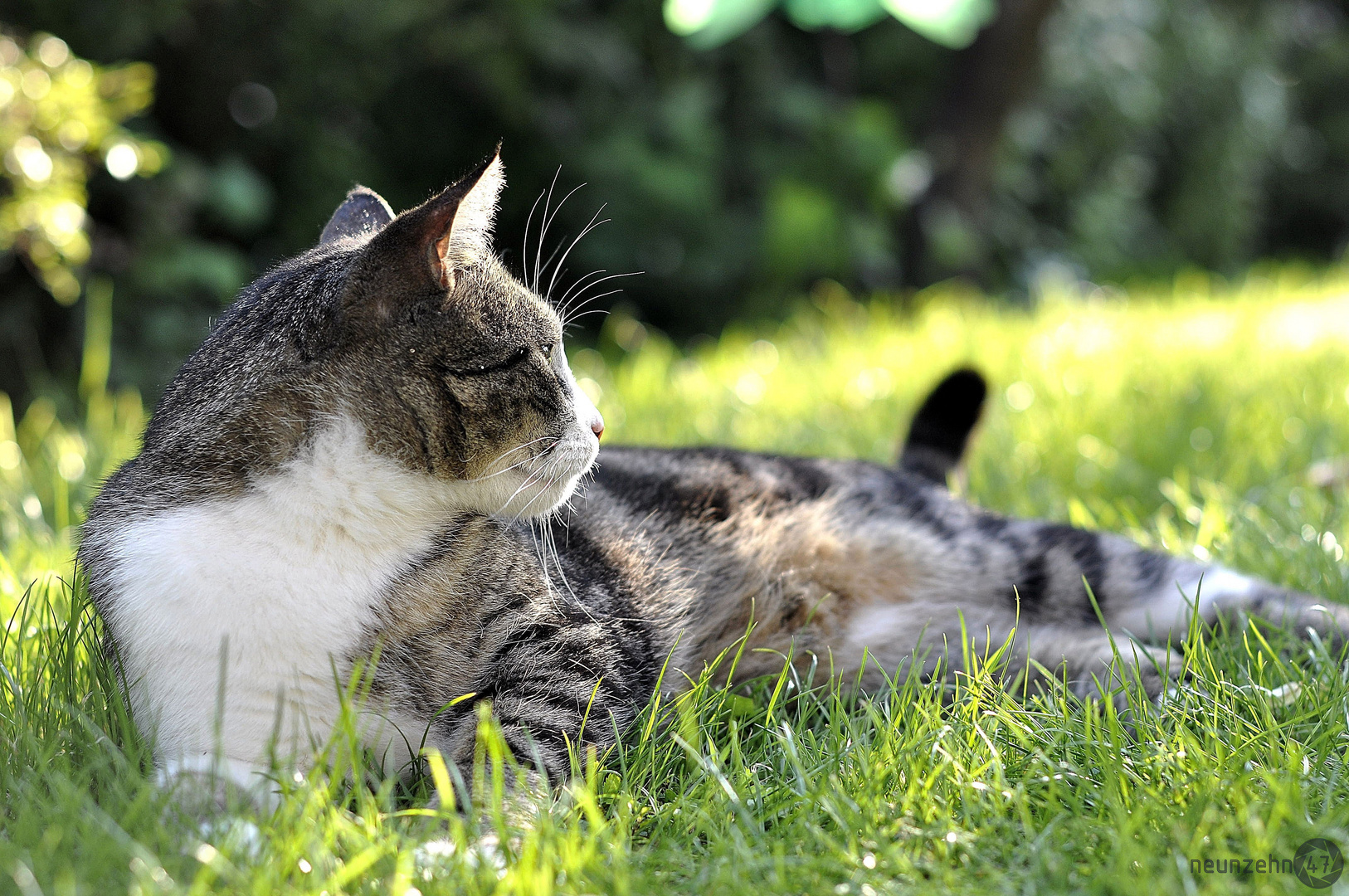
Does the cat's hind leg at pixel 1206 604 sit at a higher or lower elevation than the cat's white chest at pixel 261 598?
lower

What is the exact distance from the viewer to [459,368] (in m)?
1.58

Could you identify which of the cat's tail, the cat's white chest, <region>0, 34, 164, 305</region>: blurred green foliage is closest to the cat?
the cat's white chest

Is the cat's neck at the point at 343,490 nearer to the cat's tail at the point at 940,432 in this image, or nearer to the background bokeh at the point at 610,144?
the background bokeh at the point at 610,144

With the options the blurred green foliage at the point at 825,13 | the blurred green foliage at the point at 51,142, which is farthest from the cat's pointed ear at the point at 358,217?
the blurred green foliage at the point at 51,142

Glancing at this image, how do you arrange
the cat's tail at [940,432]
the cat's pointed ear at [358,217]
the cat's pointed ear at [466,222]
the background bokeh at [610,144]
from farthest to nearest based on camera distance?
the background bokeh at [610,144] < the cat's tail at [940,432] < the cat's pointed ear at [358,217] < the cat's pointed ear at [466,222]

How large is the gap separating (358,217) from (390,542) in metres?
0.75

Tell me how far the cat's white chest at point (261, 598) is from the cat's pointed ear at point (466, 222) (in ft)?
0.93

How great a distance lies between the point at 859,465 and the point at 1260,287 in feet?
17.6

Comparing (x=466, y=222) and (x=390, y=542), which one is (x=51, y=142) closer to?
(x=466, y=222)

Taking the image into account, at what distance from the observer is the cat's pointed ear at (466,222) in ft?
4.72

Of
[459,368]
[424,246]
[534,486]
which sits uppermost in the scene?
[424,246]

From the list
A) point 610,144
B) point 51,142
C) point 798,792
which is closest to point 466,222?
point 798,792

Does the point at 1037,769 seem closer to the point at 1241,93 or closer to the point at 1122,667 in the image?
the point at 1122,667

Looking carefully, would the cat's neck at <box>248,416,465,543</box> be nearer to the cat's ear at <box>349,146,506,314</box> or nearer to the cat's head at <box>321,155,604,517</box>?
the cat's head at <box>321,155,604,517</box>
